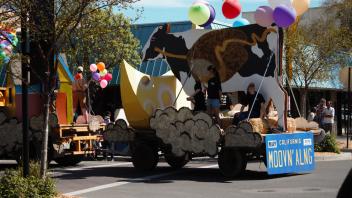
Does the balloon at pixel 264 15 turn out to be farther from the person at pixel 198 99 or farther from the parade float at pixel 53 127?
the parade float at pixel 53 127

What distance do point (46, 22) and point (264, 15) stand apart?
20.3ft

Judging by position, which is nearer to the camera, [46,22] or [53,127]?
[46,22]

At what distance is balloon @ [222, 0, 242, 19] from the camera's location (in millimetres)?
15086

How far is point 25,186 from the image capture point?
9688 mm

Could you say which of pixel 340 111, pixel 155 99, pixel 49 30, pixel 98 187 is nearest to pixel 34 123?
pixel 155 99

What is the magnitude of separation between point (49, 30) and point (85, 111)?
8.24 m

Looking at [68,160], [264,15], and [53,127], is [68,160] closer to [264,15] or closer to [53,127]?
[53,127]

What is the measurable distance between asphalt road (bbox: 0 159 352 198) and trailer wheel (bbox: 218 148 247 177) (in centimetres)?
19

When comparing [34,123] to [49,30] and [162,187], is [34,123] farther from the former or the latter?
[49,30]

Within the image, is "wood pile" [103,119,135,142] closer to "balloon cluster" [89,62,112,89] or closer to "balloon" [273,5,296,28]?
"balloon cluster" [89,62,112,89]

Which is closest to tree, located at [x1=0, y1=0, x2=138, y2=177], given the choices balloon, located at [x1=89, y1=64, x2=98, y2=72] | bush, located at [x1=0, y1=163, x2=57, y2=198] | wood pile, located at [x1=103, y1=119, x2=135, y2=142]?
bush, located at [x1=0, y1=163, x2=57, y2=198]

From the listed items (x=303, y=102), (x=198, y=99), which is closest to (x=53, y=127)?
(x=198, y=99)

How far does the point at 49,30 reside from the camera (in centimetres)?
963

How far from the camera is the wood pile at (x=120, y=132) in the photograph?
16.3 metres
